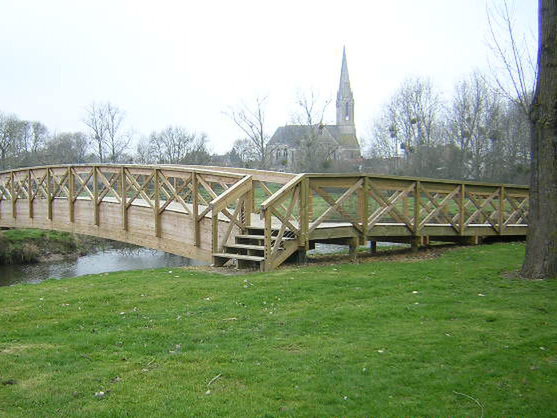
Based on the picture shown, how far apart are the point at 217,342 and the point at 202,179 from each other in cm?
626

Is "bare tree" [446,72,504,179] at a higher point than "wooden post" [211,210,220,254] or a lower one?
higher

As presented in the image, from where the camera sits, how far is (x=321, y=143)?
41188 millimetres

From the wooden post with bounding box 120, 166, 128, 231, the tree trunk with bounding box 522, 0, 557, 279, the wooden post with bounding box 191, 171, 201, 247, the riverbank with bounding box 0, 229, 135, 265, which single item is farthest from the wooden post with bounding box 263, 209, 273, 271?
the riverbank with bounding box 0, 229, 135, 265

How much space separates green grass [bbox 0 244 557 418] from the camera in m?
3.68

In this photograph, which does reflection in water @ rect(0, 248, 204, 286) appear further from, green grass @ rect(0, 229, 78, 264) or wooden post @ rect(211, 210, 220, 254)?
wooden post @ rect(211, 210, 220, 254)

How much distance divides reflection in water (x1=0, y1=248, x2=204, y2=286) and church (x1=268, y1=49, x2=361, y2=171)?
15.2m

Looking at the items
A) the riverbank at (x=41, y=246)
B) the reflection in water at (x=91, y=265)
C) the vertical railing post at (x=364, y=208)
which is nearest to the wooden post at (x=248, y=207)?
the vertical railing post at (x=364, y=208)

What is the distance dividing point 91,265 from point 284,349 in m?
18.0

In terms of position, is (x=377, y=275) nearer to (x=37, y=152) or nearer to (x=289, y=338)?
(x=289, y=338)

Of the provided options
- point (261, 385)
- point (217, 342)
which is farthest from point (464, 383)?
point (217, 342)

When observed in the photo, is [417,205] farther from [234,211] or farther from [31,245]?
[31,245]

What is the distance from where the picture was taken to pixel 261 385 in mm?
3949

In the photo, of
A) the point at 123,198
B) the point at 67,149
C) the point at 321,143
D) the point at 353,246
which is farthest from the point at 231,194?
the point at 67,149

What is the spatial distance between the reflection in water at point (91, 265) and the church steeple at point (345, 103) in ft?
219
